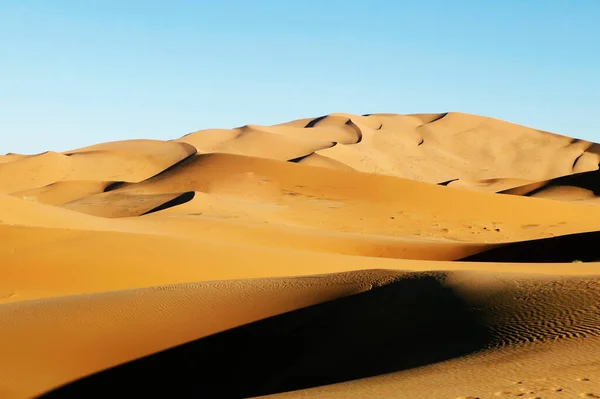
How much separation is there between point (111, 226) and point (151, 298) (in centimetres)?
1396

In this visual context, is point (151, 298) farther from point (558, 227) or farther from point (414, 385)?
point (558, 227)

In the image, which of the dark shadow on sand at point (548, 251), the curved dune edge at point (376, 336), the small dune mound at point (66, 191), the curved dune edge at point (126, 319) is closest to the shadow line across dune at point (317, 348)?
the curved dune edge at point (376, 336)

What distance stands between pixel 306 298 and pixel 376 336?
2477 mm

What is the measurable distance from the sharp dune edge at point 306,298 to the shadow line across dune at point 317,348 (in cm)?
3

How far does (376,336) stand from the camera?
9352mm

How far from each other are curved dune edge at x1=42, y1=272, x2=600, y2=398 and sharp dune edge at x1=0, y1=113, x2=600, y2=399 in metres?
0.03

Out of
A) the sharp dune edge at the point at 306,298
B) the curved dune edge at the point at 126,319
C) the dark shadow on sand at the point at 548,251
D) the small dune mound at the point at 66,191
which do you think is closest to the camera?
the sharp dune edge at the point at 306,298

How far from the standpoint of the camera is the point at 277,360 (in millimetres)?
9633

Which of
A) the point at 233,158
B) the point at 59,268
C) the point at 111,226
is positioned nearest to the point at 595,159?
the point at 233,158

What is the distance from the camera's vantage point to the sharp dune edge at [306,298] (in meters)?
7.32

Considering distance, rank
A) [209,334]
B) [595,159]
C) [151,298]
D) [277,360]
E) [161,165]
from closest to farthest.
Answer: [277,360] → [209,334] → [151,298] → [161,165] → [595,159]

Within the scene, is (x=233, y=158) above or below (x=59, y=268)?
above

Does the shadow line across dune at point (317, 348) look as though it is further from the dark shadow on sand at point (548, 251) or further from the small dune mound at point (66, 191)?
the small dune mound at point (66, 191)

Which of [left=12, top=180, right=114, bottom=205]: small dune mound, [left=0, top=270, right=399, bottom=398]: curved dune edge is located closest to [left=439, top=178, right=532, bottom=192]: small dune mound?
[left=12, top=180, right=114, bottom=205]: small dune mound
